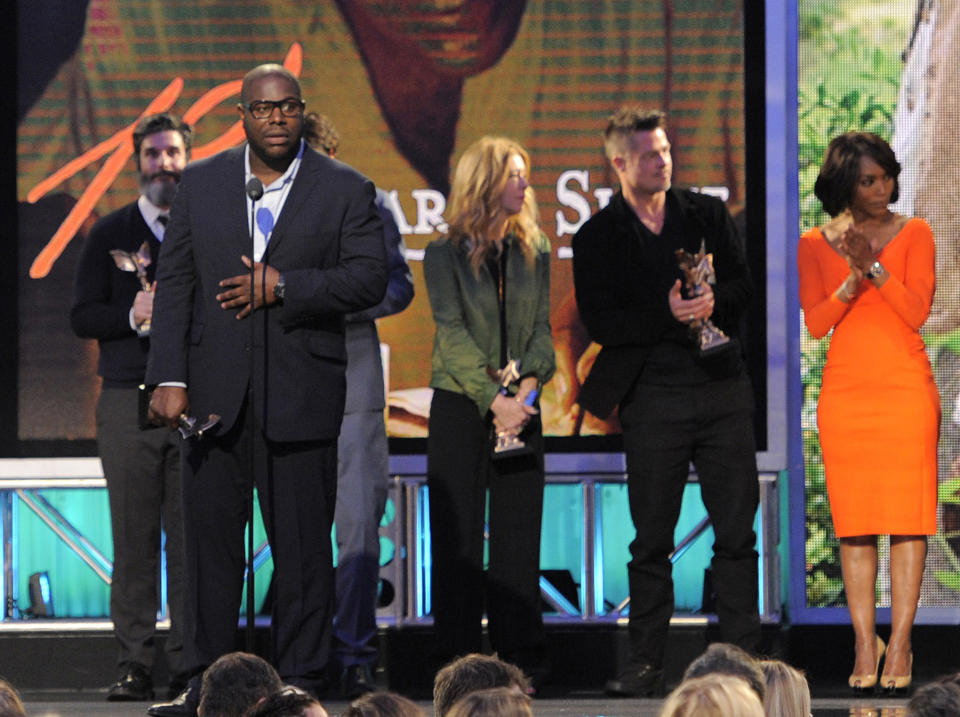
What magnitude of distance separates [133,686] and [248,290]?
83.4 inches

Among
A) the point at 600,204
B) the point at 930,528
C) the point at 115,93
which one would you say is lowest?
the point at 930,528

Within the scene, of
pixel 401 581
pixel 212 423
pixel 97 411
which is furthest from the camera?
pixel 401 581

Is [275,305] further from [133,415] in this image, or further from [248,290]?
[133,415]

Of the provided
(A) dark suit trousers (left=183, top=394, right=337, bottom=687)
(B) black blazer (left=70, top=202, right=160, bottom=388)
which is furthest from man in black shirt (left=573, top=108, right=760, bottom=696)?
(B) black blazer (left=70, top=202, right=160, bottom=388)

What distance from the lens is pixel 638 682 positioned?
6.22 m

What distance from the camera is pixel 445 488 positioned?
636cm

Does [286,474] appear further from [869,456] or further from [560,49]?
[560,49]

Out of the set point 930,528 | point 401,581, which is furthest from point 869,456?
point 401,581

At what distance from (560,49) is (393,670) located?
2778 mm

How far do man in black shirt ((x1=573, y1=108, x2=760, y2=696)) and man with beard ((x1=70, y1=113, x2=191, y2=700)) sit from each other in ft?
5.53

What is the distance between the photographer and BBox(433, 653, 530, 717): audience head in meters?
3.61

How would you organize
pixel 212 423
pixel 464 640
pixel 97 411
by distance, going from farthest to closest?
pixel 97 411 → pixel 464 640 → pixel 212 423

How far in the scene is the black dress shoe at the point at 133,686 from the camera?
640 cm

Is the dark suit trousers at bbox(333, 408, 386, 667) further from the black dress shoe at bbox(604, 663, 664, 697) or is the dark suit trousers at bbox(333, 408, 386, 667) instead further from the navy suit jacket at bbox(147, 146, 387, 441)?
the navy suit jacket at bbox(147, 146, 387, 441)
